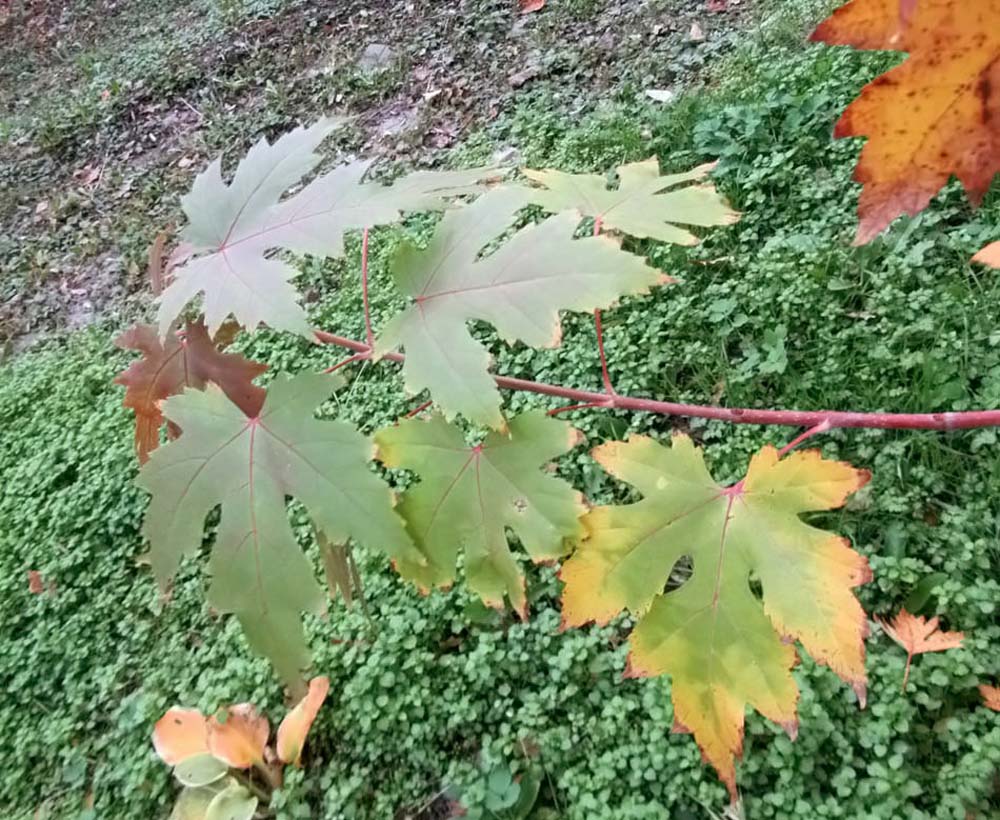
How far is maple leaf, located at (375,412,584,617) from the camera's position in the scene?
37.4 inches

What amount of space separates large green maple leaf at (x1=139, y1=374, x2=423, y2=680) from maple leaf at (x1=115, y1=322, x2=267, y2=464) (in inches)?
7.2

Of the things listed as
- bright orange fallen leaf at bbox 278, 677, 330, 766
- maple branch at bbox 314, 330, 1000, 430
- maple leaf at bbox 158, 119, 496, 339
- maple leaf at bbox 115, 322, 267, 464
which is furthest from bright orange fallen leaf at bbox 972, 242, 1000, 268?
bright orange fallen leaf at bbox 278, 677, 330, 766

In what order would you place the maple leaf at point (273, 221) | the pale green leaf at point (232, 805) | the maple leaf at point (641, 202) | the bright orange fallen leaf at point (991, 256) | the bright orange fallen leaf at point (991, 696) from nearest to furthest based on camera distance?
the bright orange fallen leaf at point (991, 256) → the maple leaf at point (273, 221) → the maple leaf at point (641, 202) → the bright orange fallen leaf at point (991, 696) → the pale green leaf at point (232, 805)

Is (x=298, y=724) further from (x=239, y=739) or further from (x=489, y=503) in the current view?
(x=489, y=503)

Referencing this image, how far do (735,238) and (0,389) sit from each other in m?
3.04

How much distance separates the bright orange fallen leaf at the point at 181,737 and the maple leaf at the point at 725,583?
53.9 inches

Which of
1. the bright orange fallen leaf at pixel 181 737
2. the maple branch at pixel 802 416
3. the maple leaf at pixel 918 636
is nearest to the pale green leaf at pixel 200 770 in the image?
the bright orange fallen leaf at pixel 181 737

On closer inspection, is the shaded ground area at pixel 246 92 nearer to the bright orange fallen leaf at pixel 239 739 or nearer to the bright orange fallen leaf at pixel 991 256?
the bright orange fallen leaf at pixel 239 739

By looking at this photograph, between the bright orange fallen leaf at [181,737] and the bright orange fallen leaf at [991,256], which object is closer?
the bright orange fallen leaf at [991,256]

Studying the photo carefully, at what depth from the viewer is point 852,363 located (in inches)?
77.4

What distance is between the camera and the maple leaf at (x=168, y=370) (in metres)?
1.17

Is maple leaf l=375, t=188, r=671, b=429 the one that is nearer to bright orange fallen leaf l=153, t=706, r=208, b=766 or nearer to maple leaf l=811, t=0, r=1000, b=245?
maple leaf l=811, t=0, r=1000, b=245

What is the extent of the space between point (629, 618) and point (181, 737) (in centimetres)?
114

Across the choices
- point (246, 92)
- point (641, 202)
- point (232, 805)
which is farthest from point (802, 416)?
point (246, 92)
